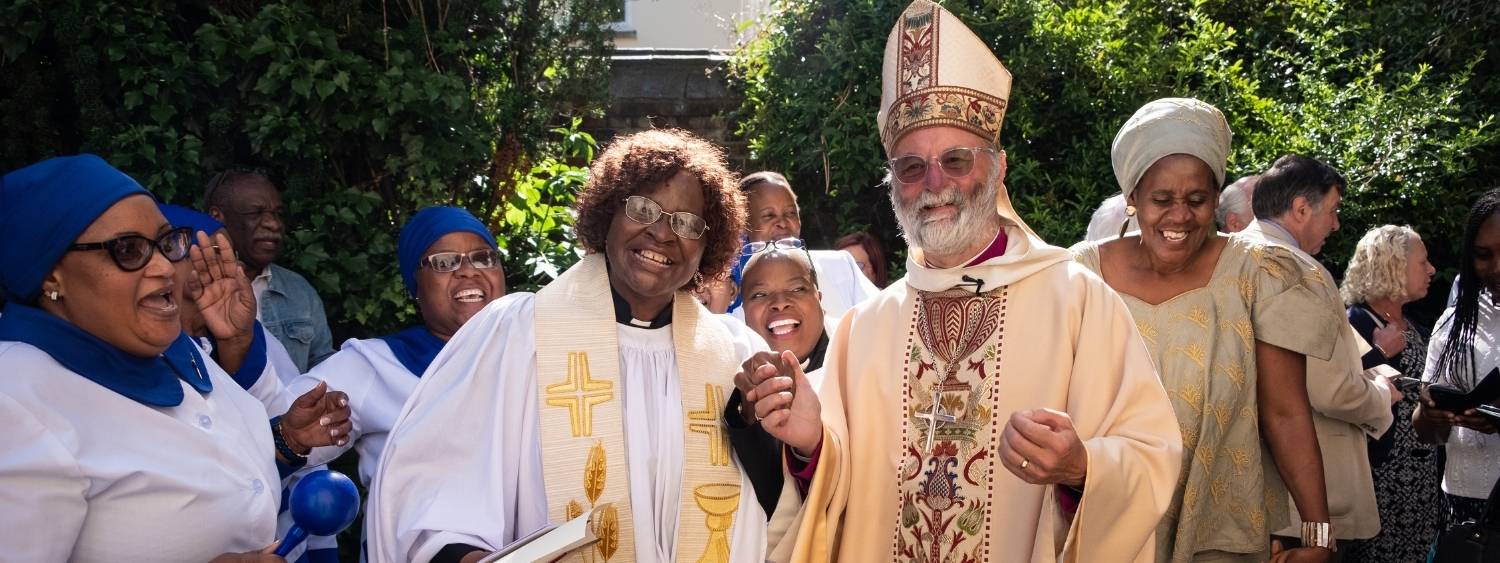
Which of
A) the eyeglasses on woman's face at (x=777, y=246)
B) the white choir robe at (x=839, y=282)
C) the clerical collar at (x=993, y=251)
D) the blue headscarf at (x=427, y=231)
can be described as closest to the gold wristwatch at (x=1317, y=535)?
the clerical collar at (x=993, y=251)

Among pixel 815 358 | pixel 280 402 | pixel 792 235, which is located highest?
pixel 792 235

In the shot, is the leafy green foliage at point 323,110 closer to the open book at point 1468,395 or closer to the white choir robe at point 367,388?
the white choir robe at point 367,388

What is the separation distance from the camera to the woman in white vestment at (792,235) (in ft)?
20.6

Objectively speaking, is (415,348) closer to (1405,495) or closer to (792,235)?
(792,235)

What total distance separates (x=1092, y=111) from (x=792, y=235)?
3484 millimetres

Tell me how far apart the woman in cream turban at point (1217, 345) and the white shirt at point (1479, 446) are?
1.53 metres

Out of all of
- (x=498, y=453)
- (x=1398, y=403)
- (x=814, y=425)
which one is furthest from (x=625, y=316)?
(x=1398, y=403)

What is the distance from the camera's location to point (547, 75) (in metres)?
7.30

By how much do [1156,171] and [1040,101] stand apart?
525 centimetres

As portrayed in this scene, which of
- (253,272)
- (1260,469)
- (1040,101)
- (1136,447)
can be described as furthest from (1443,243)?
(253,272)

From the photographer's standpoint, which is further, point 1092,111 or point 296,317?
point 1092,111

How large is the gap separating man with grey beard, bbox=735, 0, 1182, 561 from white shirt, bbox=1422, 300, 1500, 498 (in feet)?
8.54

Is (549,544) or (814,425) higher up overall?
(814,425)

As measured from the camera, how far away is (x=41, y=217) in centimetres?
302
